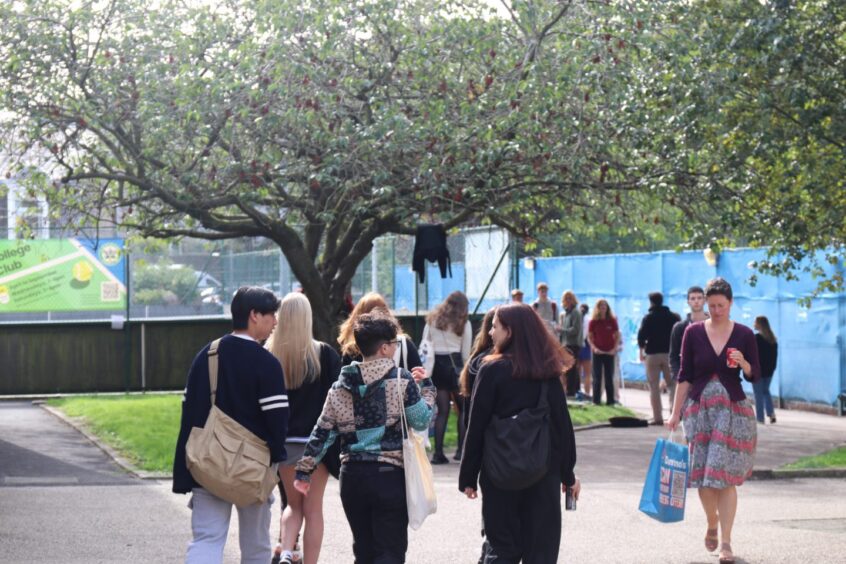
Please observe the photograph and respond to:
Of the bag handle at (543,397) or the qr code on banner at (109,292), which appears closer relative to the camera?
the bag handle at (543,397)

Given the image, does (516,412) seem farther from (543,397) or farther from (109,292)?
(109,292)

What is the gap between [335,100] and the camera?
590 inches

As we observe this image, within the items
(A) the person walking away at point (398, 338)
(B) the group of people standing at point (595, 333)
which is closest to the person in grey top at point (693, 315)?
(A) the person walking away at point (398, 338)

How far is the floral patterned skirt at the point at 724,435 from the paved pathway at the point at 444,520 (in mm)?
553

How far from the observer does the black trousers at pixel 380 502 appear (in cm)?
625

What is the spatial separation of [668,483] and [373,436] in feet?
8.82

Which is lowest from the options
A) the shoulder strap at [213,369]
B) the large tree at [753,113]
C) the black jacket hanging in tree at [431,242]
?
the shoulder strap at [213,369]

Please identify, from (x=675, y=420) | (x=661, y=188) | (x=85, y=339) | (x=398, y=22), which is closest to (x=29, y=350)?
(x=85, y=339)

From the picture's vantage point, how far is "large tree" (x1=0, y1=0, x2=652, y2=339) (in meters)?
14.3

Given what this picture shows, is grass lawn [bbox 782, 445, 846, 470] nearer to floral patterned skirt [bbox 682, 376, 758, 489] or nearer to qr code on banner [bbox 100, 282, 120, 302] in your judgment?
floral patterned skirt [bbox 682, 376, 758, 489]

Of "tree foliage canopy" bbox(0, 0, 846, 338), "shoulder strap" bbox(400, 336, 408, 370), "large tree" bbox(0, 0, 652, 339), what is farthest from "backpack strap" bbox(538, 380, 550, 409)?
"large tree" bbox(0, 0, 652, 339)

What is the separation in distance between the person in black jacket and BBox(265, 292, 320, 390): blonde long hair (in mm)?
1443

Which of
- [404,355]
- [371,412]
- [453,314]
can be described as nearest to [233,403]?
[371,412]

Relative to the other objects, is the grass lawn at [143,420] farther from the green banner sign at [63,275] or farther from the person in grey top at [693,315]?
the person in grey top at [693,315]
